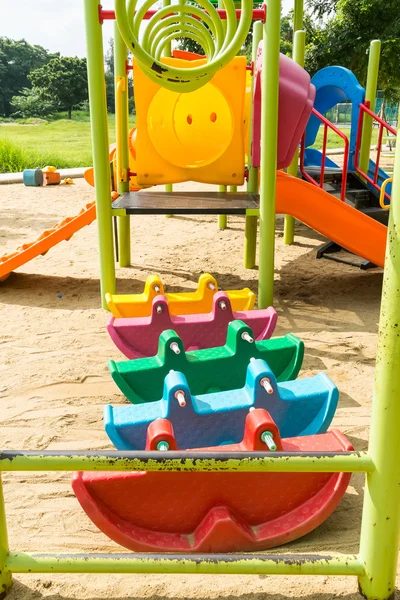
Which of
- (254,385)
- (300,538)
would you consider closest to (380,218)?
(254,385)

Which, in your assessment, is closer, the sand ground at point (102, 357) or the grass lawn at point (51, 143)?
the sand ground at point (102, 357)

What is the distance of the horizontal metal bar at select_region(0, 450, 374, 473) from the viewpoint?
1.44 m

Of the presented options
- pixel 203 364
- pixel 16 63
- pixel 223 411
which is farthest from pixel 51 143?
pixel 16 63

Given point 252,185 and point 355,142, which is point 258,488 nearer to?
point 252,185

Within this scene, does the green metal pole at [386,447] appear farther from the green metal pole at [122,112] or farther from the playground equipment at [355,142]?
the playground equipment at [355,142]

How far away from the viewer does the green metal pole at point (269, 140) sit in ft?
11.5

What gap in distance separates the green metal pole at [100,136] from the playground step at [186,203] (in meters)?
0.15

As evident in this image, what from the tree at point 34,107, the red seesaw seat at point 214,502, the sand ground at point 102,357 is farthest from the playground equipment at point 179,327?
the tree at point 34,107

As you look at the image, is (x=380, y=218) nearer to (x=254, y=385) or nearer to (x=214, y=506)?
(x=254, y=385)

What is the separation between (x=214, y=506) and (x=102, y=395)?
1.18 m

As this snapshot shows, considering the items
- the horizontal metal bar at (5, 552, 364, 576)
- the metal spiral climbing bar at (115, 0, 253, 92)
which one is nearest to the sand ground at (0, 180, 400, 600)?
the horizontal metal bar at (5, 552, 364, 576)

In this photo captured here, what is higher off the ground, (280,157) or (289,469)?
(280,157)

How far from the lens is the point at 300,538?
1.90m

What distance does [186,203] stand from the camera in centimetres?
417
